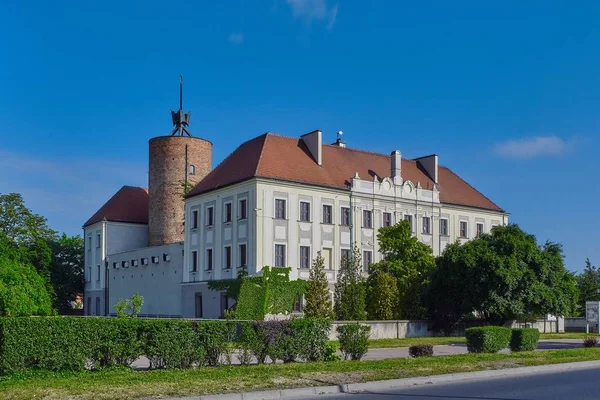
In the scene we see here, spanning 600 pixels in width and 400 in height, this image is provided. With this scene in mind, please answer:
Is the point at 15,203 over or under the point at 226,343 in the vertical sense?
over

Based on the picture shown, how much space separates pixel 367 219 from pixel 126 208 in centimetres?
2782

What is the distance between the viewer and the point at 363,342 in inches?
851

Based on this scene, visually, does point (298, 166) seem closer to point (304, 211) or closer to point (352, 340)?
point (304, 211)

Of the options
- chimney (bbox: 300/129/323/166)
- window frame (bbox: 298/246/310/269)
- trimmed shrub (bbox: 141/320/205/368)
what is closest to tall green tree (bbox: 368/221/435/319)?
window frame (bbox: 298/246/310/269)

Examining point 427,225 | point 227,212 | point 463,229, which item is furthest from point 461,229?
point 227,212

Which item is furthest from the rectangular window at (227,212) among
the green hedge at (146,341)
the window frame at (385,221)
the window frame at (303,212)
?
the green hedge at (146,341)

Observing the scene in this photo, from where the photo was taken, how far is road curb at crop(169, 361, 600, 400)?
14352 millimetres

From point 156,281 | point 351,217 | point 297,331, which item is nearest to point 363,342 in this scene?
point 297,331

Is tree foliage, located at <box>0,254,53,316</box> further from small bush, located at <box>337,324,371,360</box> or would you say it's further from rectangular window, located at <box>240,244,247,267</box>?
rectangular window, located at <box>240,244,247,267</box>

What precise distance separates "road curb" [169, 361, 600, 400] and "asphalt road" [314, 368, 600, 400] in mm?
331

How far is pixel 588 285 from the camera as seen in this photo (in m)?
64.9

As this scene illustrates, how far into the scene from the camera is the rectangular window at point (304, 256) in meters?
48.9

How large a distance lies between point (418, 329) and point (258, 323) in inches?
888

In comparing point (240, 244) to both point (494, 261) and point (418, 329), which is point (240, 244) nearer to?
point (418, 329)
